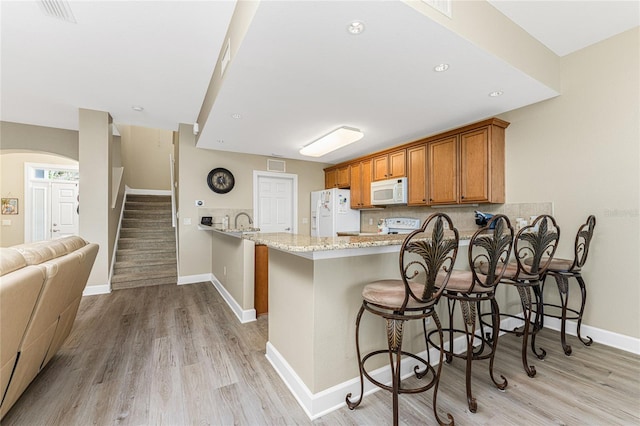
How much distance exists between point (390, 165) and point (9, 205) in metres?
8.19

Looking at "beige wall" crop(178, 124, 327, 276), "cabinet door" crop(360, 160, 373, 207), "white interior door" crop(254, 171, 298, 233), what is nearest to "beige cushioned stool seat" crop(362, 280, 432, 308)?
"cabinet door" crop(360, 160, 373, 207)

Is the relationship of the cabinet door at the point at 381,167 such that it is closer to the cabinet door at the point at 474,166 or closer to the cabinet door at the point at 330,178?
the cabinet door at the point at 330,178

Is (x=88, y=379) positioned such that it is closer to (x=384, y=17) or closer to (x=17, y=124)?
(x=384, y=17)

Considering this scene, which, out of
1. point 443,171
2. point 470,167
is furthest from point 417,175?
point 470,167

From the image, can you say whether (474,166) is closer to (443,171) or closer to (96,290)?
(443,171)

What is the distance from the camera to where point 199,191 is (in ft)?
15.5

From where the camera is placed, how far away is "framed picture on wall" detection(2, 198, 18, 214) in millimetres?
5730

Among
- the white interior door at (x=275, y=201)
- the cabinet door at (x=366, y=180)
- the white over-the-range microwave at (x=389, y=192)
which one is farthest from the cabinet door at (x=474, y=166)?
the white interior door at (x=275, y=201)

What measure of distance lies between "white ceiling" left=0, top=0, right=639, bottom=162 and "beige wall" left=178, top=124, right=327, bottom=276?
1174 mm

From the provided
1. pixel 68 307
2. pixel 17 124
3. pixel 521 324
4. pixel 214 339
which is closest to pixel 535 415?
pixel 521 324

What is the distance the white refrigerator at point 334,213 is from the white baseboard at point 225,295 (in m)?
2.30

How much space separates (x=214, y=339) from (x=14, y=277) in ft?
5.57

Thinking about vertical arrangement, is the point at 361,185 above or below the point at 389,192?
above

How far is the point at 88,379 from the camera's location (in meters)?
1.88
